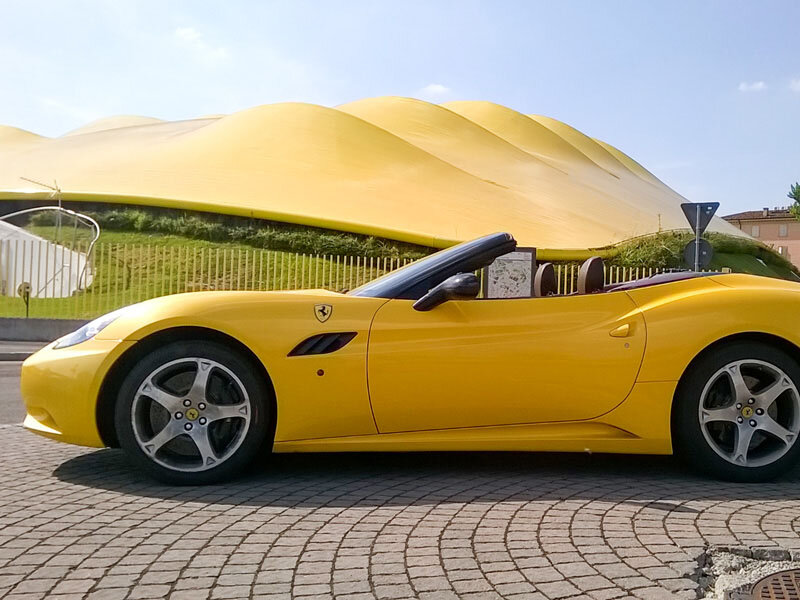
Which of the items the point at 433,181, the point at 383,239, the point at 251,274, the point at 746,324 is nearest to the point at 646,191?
the point at 433,181

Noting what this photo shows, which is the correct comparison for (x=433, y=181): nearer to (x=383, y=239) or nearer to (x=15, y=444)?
(x=383, y=239)

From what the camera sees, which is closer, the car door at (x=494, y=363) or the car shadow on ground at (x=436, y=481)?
the car shadow on ground at (x=436, y=481)

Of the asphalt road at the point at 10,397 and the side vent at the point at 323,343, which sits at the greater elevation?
the side vent at the point at 323,343

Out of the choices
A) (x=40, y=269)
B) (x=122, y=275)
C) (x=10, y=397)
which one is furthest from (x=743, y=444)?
(x=40, y=269)

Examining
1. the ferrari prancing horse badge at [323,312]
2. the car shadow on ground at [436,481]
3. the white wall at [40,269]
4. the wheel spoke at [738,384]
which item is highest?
the white wall at [40,269]

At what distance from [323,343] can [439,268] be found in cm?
73

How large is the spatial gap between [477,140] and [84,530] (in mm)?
47949

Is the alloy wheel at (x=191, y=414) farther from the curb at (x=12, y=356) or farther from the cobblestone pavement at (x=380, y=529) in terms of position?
the curb at (x=12, y=356)

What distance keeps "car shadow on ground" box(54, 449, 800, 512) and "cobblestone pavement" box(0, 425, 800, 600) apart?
0.01 metres

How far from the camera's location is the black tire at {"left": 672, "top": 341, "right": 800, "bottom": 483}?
3.62 meters

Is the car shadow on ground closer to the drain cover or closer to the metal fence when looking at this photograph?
the drain cover

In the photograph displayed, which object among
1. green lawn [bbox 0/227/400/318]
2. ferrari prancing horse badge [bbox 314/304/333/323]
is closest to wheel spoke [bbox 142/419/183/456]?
ferrari prancing horse badge [bbox 314/304/333/323]

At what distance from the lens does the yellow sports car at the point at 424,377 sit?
346 centimetres

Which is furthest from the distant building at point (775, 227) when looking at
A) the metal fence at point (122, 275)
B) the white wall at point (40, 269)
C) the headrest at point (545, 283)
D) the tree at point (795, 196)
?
the headrest at point (545, 283)
